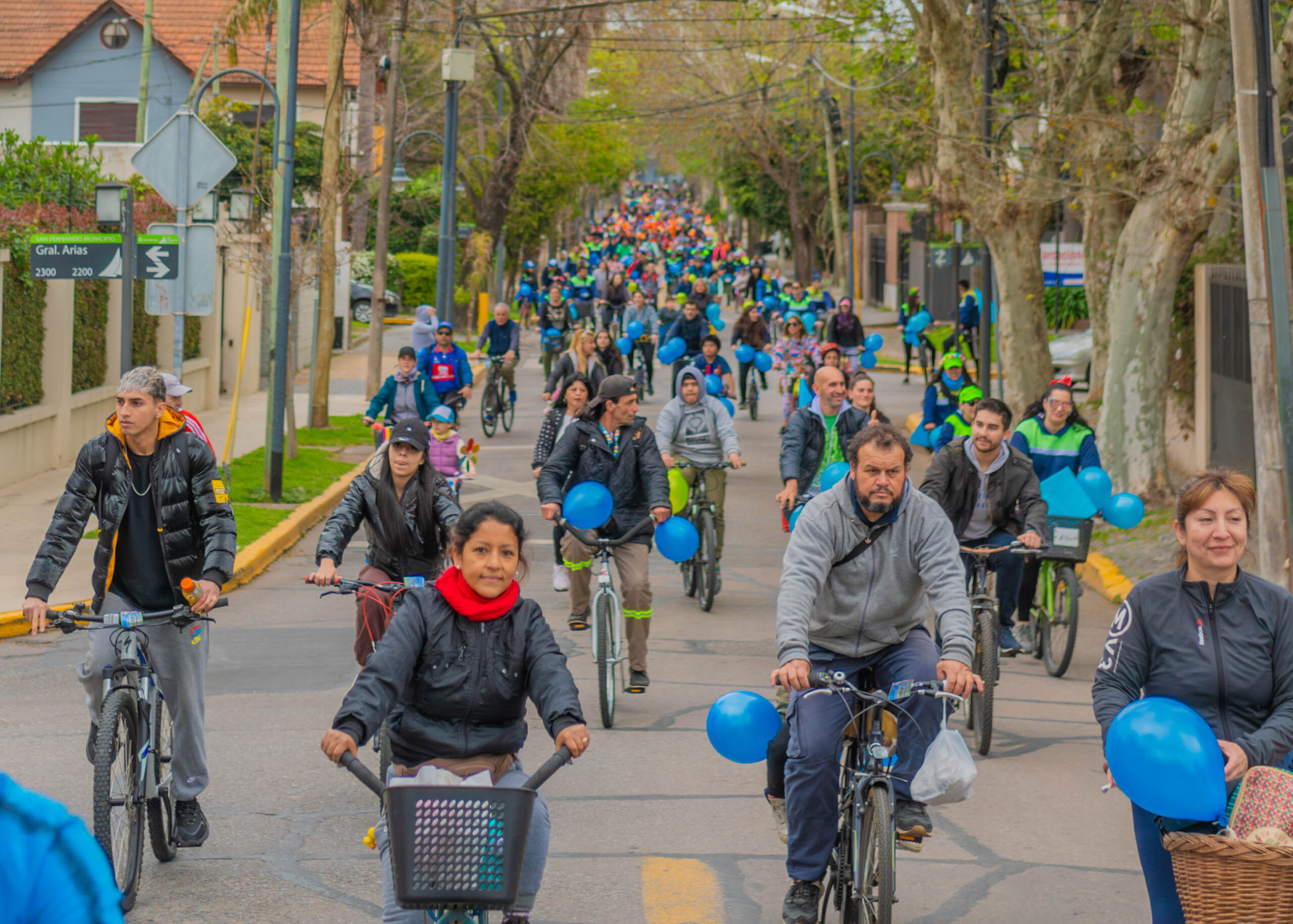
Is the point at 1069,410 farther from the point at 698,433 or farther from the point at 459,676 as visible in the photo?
the point at 459,676

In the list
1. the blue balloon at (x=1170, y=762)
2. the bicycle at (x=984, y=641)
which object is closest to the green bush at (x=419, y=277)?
the bicycle at (x=984, y=641)

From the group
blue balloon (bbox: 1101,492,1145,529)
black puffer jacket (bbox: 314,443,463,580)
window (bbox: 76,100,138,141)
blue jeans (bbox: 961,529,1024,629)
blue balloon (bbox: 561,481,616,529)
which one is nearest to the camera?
black puffer jacket (bbox: 314,443,463,580)

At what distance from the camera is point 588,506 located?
8.73 meters

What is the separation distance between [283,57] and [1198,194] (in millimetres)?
9898

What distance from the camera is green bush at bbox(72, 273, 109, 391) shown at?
1873 centimetres

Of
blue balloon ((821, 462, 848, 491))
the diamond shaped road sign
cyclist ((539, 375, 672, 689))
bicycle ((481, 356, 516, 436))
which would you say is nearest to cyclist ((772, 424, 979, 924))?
cyclist ((539, 375, 672, 689))

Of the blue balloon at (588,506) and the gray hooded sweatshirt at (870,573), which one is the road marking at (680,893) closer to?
the gray hooded sweatshirt at (870,573)

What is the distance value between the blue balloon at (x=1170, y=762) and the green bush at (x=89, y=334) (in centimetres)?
1633

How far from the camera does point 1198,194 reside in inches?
566

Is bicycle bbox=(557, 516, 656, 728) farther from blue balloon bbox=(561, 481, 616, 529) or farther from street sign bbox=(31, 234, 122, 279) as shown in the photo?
street sign bbox=(31, 234, 122, 279)

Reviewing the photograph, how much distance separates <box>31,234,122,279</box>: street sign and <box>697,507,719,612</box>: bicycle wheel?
16.7 feet

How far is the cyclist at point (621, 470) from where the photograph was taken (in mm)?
9164

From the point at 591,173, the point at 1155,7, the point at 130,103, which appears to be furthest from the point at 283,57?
the point at 591,173

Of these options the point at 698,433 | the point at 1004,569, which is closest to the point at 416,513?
the point at 1004,569
